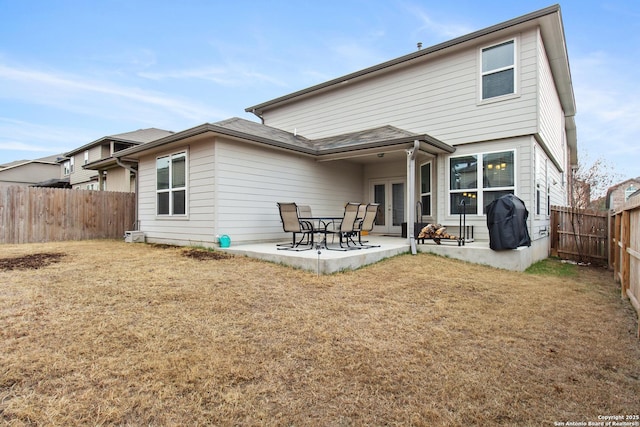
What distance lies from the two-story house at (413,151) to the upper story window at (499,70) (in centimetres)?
2

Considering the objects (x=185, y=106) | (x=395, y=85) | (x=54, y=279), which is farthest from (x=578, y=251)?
(x=185, y=106)

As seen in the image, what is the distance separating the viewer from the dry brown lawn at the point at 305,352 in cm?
190

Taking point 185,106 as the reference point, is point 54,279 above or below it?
below

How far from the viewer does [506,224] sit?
254 inches

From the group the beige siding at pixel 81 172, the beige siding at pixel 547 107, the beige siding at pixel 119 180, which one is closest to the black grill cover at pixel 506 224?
the beige siding at pixel 547 107

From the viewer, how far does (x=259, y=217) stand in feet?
27.2

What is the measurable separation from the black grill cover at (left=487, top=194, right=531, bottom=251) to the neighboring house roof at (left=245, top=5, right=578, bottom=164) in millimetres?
4110

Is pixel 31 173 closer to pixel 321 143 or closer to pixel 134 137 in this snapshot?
pixel 134 137

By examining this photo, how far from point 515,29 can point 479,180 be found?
3.50m

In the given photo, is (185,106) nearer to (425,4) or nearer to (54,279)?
(425,4)

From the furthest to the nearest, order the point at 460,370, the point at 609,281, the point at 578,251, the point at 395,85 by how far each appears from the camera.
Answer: the point at 395,85 → the point at 578,251 → the point at 609,281 → the point at 460,370

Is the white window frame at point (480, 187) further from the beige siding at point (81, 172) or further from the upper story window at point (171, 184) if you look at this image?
the beige siding at point (81, 172)

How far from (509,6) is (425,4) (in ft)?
9.19

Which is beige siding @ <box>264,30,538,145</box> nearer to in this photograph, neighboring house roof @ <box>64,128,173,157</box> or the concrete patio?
the concrete patio
